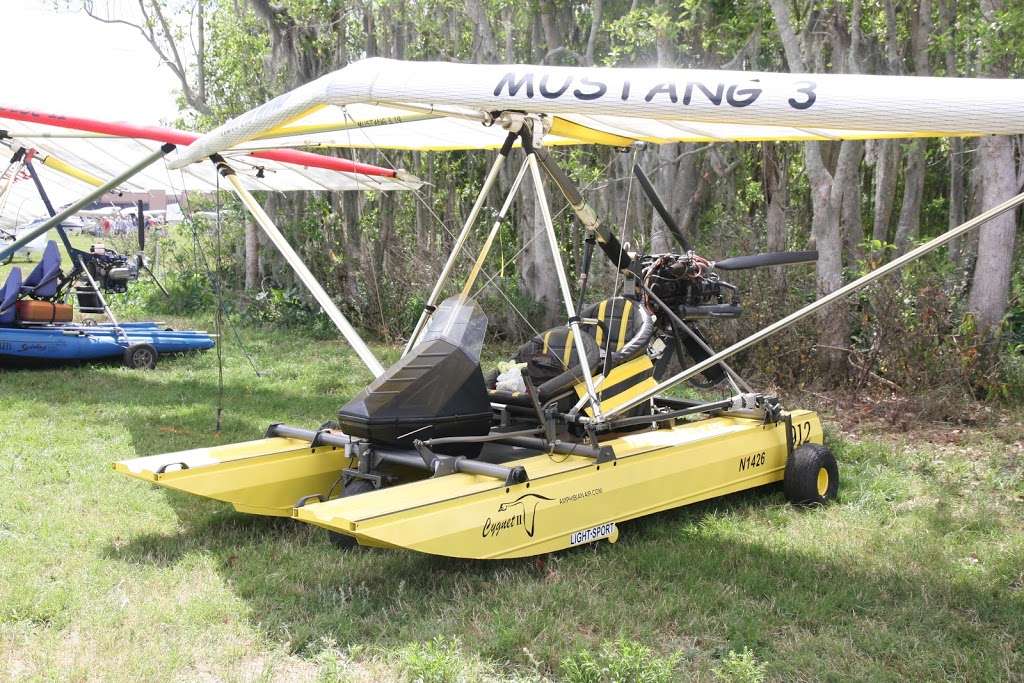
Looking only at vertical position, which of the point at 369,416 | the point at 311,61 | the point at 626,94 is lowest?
the point at 369,416

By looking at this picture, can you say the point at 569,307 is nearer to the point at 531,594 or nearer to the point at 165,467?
the point at 531,594

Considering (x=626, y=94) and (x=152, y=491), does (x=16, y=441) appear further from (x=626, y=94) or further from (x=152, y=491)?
(x=626, y=94)

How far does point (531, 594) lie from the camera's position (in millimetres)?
4578

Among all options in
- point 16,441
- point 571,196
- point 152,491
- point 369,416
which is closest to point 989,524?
point 571,196

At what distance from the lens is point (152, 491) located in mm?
6332

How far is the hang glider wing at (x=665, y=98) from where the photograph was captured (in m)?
4.07

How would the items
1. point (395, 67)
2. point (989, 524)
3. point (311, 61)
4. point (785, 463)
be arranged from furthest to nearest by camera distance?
point (311, 61)
point (785, 463)
point (989, 524)
point (395, 67)

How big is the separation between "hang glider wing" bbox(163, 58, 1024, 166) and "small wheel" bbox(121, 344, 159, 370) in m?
5.89

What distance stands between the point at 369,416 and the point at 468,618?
1267mm

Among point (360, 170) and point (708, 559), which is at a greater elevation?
point (360, 170)

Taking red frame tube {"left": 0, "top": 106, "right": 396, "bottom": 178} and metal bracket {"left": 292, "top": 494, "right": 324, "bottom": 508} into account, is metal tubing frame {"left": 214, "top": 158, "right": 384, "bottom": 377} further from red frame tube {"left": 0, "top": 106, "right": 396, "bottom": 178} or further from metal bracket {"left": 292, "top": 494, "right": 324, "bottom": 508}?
red frame tube {"left": 0, "top": 106, "right": 396, "bottom": 178}

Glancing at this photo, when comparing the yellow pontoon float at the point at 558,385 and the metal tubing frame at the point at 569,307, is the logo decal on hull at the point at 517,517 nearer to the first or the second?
the yellow pontoon float at the point at 558,385

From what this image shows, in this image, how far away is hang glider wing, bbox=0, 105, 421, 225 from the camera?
816 centimetres

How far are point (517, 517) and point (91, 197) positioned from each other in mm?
5012
